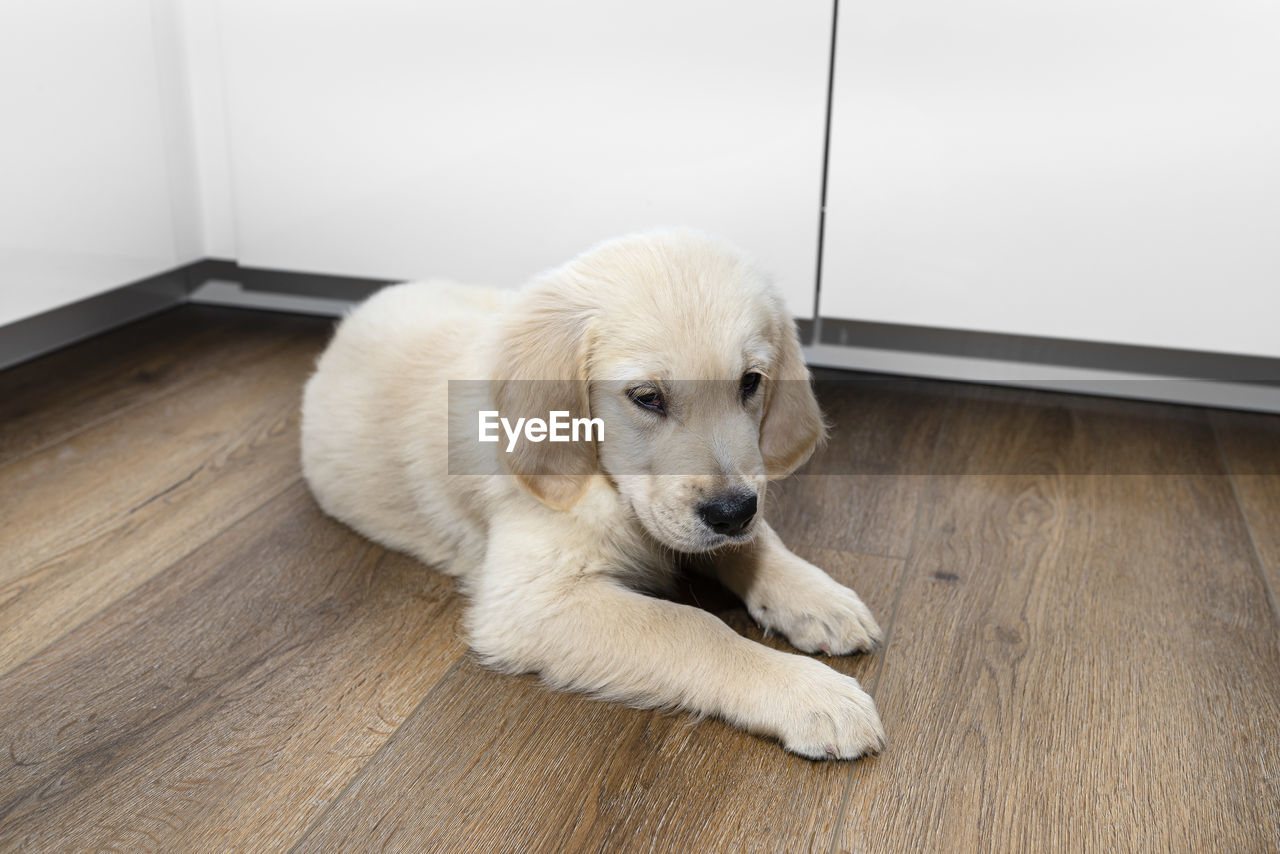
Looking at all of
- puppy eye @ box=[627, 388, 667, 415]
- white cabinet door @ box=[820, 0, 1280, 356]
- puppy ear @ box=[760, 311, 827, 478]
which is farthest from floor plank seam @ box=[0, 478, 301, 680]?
white cabinet door @ box=[820, 0, 1280, 356]

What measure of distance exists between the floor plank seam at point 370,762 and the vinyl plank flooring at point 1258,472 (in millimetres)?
1306

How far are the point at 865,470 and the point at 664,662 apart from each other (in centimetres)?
95

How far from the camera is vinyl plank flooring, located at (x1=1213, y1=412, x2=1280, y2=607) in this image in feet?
6.30

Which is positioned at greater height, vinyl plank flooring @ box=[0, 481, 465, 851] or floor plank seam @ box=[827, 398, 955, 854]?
floor plank seam @ box=[827, 398, 955, 854]

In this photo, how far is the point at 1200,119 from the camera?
225cm

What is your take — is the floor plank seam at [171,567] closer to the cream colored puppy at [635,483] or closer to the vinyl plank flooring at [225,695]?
the vinyl plank flooring at [225,695]

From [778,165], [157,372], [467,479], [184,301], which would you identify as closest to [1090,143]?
[778,165]

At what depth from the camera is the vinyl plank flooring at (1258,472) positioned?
192 cm

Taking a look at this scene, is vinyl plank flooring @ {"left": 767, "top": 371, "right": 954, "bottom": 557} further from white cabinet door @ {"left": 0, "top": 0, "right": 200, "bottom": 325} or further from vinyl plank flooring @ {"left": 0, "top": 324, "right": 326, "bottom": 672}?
white cabinet door @ {"left": 0, "top": 0, "right": 200, "bottom": 325}

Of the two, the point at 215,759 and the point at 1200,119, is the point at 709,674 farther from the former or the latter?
the point at 1200,119

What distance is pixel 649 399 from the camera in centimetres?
146

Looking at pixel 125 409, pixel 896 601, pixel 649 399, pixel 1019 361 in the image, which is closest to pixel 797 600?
pixel 896 601

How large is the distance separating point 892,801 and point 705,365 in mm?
585

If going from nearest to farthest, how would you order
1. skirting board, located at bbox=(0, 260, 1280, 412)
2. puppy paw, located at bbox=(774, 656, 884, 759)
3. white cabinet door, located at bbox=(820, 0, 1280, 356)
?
puppy paw, located at bbox=(774, 656, 884, 759) < white cabinet door, located at bbox=(820, 0, 1280, 356) < skirting board, located at bbox=(0, 260, 1280, 412)
